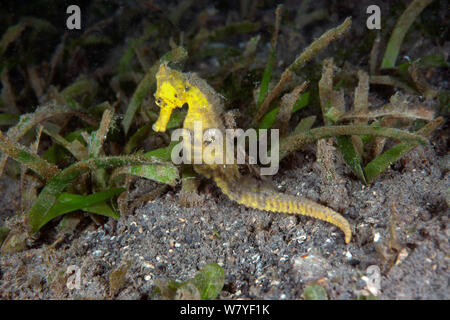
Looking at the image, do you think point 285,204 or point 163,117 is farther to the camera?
point 163,117

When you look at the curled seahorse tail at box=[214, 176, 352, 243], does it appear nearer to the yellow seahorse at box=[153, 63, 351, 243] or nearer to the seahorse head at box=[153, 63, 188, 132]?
the yellow seahorse at box=[153, 63, 351, 243]

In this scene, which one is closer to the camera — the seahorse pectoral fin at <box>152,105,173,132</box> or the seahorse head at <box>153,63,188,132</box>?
the seahorse head at <box>153,63,188,132</box>

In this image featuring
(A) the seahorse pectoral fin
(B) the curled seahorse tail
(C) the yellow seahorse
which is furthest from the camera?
(A) the seahorse pectoral fin

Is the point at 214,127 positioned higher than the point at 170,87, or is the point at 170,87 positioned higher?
the point at 170,87

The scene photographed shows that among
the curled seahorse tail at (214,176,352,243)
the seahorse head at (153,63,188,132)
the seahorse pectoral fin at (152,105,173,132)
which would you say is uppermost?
the seahorse head at (153,63,188,132)

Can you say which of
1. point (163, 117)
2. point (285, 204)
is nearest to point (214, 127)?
point (163, 117)

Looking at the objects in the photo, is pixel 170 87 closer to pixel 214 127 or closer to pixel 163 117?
pixel 163 117

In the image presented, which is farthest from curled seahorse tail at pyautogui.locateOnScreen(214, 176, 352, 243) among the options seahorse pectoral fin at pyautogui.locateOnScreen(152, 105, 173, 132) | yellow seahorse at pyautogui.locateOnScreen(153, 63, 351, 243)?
seahorse pectoral fin at pyautogui.locateOnScreen(152, 105, 173, 132)

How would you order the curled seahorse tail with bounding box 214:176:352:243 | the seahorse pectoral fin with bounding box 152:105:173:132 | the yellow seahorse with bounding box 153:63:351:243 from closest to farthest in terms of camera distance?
the curled seahorse tail with bounding box 214:176:352:243
the yellow seahorse with bounding box 153:63:351:243
the seahorse pectoral fin with bounding box 152:105:173:132

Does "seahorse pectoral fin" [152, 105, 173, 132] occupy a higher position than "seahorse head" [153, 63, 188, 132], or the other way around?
"seahorse head" [153, 63, 188, 132]
